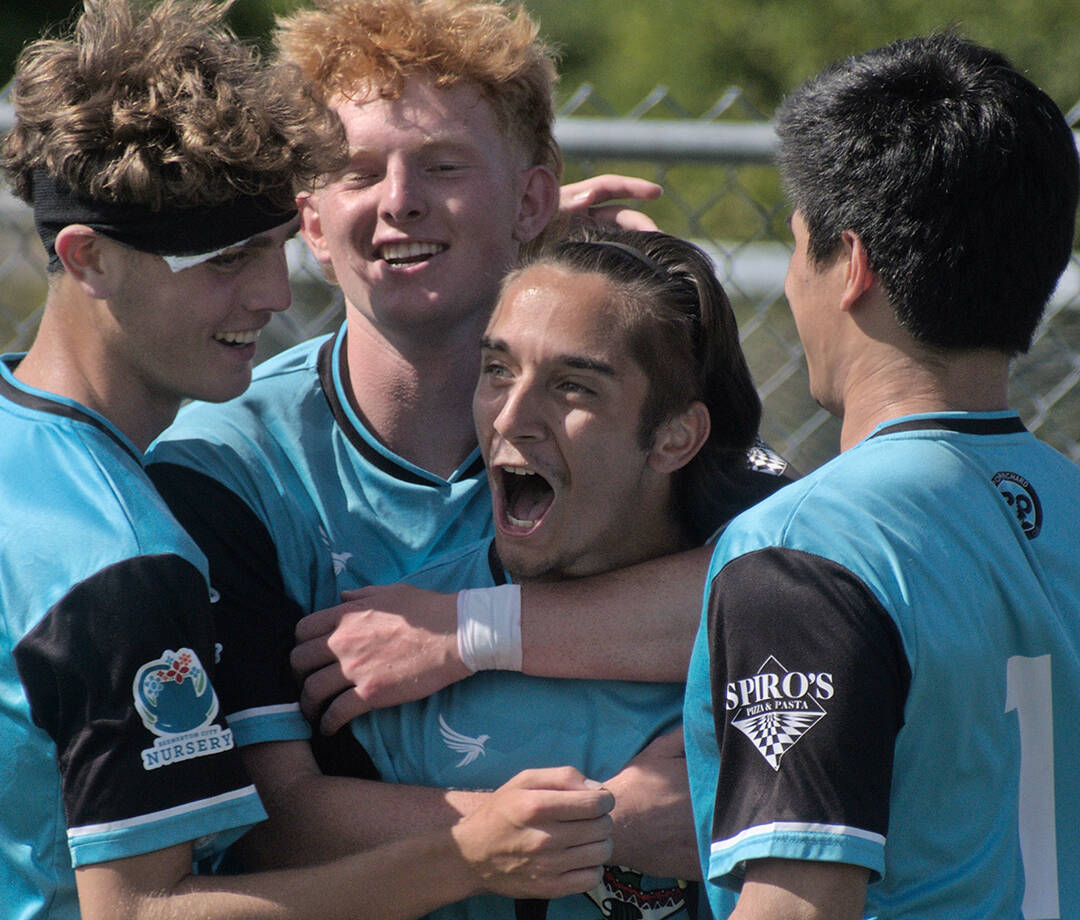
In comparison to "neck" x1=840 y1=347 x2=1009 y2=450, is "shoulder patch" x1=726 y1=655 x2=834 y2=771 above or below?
below

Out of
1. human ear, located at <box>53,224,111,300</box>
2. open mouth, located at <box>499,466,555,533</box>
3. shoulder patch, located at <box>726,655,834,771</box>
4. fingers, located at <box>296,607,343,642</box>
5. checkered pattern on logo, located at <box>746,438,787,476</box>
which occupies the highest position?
human ear, located at <box>53,224,111,300</box>

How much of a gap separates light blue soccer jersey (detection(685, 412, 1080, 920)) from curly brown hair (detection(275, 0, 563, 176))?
143cm

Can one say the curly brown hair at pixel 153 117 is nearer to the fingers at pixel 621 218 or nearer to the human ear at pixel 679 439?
the human ear at pixel 679 439

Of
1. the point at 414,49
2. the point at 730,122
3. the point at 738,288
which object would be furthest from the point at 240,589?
the point at 730,122

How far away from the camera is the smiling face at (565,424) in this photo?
238 centimetres

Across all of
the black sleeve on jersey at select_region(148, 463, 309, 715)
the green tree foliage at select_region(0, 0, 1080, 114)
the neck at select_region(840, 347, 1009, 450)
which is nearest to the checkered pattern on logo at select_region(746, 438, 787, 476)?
the neck at select_region(840, 347, 1009, 450)

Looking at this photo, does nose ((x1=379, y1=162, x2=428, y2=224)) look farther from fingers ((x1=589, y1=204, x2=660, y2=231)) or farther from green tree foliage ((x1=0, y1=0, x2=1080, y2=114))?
green tree foliage ((x1=0, y1=0, x2=1080, y2=114))

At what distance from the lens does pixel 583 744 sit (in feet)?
7.43

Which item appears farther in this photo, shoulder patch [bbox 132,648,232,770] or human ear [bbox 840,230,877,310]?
shoulder patch [bbox 132,648,232,770]

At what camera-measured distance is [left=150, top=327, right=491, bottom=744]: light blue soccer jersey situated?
7.55 feet

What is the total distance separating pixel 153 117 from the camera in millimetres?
2146

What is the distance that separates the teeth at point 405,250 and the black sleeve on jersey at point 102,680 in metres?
1.03

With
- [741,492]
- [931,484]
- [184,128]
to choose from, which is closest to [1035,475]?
[931,484]

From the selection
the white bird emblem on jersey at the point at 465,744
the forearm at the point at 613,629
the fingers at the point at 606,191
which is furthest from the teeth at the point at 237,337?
the fingers at the point at 606,191
